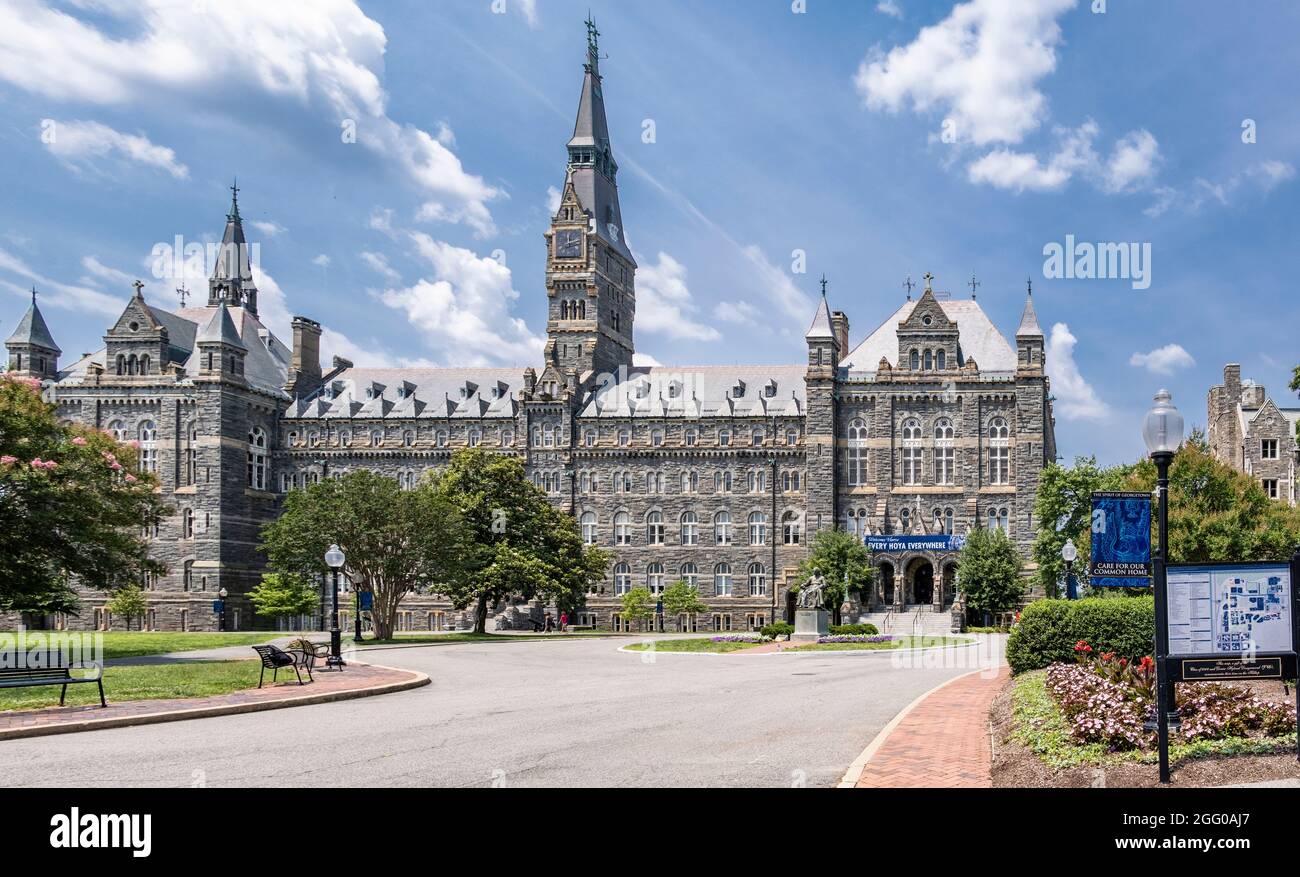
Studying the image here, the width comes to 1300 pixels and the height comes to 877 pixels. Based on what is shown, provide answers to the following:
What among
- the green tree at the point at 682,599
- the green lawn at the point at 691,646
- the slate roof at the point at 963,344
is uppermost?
the slate roof at the point at 963,344

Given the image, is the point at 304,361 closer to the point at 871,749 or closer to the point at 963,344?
the point at 963,344

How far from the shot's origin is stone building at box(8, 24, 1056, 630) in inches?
3044

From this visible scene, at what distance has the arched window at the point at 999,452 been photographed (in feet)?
252

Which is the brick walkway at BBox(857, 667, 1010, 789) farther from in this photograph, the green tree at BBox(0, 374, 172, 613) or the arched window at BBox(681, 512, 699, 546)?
the arched window at BBox(681, 512, 699, 546)

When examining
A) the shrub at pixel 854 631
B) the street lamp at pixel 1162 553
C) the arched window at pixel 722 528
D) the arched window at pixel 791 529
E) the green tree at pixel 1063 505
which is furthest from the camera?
the arched window at pixel 722 528

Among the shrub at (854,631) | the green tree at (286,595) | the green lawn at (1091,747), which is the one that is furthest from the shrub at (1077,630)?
the green tree at (286,595)

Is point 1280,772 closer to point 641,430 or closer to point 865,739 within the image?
point 865,739

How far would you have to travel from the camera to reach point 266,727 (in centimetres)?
1844

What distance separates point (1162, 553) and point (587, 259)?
79.9 m

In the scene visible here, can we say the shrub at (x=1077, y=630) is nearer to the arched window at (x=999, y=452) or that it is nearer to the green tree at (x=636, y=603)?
the green tree at (x=636, y=603)

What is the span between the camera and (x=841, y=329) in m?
88.2

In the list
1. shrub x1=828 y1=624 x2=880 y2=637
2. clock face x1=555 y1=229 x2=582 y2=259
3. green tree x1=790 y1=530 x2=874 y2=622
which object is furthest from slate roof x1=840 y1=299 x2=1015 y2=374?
shrub x1=828 y1=624 x2=880 y2=637

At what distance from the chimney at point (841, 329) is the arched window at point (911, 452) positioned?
32.2ft
